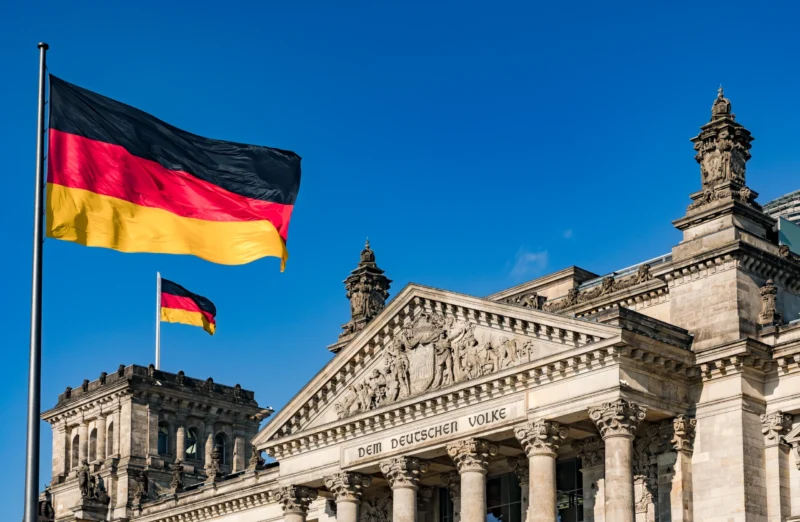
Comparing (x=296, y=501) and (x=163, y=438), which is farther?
(x=163, y=438)

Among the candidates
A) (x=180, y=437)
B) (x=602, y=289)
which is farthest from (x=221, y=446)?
(x=602, y=289)

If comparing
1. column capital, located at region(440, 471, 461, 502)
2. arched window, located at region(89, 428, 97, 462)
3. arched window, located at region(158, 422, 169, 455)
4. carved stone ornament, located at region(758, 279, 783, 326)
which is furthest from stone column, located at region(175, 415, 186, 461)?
carved stone ornament, located at region(758, 279, 783, 326)

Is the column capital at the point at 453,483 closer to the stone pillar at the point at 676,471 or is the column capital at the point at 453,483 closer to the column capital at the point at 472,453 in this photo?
the column capital at the point at 472,453

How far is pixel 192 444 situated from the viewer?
3329 inches

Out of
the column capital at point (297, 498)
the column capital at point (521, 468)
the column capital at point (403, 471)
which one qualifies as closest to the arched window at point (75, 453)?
the column capital at point (297, 498)

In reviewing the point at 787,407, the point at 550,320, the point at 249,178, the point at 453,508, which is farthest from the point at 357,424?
the point at 249,178

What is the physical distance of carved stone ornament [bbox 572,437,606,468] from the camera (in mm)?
50094

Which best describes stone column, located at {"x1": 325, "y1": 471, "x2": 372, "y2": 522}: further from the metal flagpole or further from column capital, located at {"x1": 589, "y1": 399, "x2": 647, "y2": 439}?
the metal flagpole

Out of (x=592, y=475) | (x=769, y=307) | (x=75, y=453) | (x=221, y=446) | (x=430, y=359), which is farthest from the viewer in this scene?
(x=221, y=446)

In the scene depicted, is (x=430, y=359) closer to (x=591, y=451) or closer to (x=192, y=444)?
(x=591, y=451)

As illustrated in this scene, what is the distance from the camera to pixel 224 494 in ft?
228

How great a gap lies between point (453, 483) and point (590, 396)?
36.9 ft

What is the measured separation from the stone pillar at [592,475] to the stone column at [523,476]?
2.38m

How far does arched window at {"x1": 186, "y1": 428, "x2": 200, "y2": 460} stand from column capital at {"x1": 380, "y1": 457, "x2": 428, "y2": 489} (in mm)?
33417
